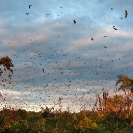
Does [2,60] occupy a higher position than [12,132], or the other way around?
[2,60]

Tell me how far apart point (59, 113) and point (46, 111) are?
3345 mm

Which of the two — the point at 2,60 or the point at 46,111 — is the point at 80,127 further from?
the point at 46,111

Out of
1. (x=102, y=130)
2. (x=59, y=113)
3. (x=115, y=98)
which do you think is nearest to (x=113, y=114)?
(x=115, y=98)

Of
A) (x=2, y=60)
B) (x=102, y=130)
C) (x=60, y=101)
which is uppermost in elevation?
(x=2, y=60)

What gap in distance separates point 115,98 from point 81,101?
654 centimetres

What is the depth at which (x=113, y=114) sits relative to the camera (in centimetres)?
5488

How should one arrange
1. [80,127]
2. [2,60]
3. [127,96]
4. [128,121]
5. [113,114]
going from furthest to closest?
[127,96]
[113,114]
[128,121]
[80,127]
[2,60]

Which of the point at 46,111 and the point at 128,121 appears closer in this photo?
the point at 128,121

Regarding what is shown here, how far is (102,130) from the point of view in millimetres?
40188

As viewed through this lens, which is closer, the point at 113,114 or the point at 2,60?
the point at 2,60

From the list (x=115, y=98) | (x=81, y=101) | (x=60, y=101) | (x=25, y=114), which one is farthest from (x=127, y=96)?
(x=25, y=114)

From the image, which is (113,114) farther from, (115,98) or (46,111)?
(46,111)

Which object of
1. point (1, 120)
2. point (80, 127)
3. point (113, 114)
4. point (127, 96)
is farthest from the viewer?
point (127, 96)

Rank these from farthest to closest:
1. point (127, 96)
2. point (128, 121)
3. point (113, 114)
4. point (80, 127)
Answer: point (127, 96)
point (113, 114)
point (128, 121)
point (80, 127)
